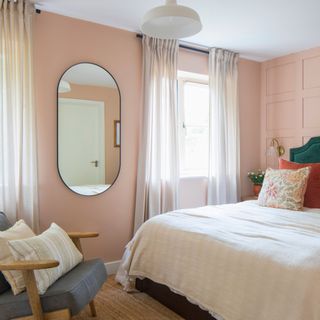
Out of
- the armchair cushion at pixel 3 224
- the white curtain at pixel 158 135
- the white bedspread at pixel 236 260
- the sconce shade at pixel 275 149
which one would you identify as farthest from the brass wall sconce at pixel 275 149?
the armchair cushion at pixel 3 224

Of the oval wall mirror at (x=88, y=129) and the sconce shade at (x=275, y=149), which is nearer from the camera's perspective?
the oval wall mirror at (x=88, y=129)

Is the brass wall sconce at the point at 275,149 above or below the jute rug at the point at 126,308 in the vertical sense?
above

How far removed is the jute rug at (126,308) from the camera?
8.42 ft

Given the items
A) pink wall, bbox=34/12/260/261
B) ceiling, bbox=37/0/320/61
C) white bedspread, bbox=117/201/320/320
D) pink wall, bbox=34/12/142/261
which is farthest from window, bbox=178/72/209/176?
white bedspread, bbox=117/201/320/320

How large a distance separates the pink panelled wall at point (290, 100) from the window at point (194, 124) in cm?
92

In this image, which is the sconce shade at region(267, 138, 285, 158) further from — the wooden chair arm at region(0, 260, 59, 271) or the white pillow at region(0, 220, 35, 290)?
the wooden chair arm at region(0, 260, 59, 271)

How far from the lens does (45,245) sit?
7.23 ft

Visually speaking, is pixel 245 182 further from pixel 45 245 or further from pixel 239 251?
pixel 45 245

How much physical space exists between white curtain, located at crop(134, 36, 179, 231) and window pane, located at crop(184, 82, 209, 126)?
1.86ft

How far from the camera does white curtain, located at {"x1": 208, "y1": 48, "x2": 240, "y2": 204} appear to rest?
4195 mm

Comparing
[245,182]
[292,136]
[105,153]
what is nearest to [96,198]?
[105,153]

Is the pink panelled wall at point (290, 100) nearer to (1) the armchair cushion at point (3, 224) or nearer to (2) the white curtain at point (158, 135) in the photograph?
(2) the white curtain at point (158, 135)

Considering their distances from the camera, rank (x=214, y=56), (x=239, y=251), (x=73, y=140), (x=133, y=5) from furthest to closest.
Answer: (x=214, y=56) < (x=73, y=140) < (x=133, y=5) < (x=239, y=251)

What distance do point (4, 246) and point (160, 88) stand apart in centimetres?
225
